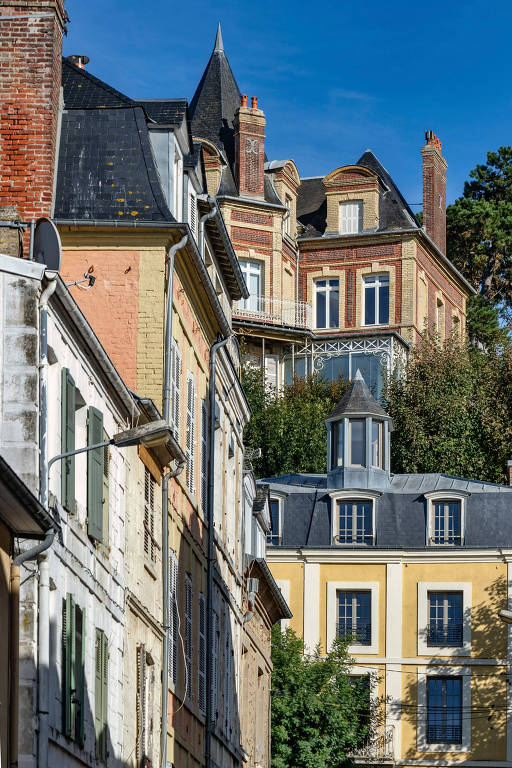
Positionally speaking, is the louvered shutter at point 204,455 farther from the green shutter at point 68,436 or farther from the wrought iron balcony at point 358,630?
the wrought iron balcony at point 358,630

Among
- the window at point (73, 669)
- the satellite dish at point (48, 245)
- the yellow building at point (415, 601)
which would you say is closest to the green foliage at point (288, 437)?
the yellow building at point (415, 601)

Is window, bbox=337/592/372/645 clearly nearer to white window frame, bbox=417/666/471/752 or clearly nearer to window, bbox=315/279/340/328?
A: white window frame, bbox=417/666/471/752

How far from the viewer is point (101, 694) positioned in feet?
63.4

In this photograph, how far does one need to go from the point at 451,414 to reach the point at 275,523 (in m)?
10.6

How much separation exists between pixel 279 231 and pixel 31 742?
172 feet

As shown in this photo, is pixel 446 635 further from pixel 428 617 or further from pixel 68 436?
pixel 68 436

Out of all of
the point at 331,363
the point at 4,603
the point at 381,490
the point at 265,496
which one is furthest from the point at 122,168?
the point at 331,363

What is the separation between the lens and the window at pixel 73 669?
17281 millimetres

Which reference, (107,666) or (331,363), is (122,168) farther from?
(331,363)

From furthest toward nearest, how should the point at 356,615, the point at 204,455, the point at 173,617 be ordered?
the point at 356,615 < the point at 204,455 < the point at 173,617

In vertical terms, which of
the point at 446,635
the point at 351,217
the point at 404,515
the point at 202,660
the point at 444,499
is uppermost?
the point at 351,217

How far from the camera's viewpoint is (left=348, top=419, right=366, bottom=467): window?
55.7 m

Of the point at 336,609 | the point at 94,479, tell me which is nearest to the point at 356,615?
the point at 336,609

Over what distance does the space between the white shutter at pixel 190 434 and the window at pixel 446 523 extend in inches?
1026
